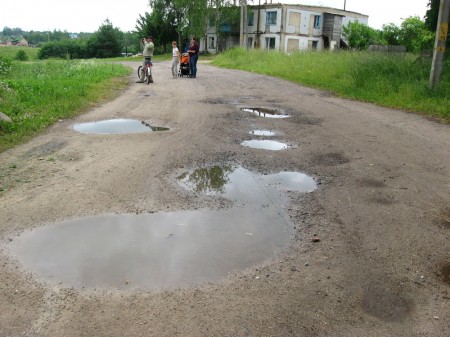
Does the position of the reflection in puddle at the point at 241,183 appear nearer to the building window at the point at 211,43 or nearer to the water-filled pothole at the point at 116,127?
the water-filled pothole at the point at 116,127

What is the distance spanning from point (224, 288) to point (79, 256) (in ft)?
5.05

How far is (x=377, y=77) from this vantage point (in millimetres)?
15172

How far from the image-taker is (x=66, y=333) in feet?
10.0

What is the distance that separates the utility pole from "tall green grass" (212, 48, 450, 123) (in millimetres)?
310

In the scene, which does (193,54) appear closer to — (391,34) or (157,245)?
(157,245)

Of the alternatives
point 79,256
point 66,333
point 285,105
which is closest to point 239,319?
point 66,333

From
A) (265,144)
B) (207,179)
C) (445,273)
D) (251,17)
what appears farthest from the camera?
(251,17)

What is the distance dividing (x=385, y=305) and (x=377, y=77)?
13.3 m

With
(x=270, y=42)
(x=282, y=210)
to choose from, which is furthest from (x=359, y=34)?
(x=282, y=210)

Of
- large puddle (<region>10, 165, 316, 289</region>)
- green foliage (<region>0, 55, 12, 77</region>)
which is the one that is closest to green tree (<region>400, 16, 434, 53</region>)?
green foliage (<region>0, 55, 12, 77</region>)

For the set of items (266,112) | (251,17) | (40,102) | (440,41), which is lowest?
(266,112)

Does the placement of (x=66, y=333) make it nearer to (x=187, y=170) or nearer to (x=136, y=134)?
(x=187, y=170)

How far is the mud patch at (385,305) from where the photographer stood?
3.30m

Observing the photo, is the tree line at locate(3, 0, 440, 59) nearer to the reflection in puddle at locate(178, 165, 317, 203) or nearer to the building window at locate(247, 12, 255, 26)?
the building window at locate(247, 12, 255, 26)
